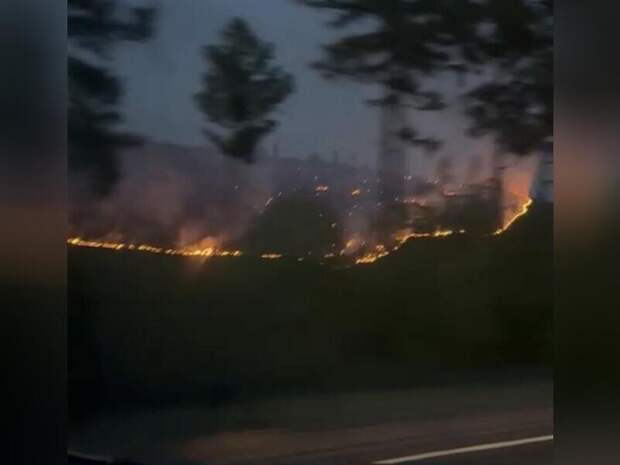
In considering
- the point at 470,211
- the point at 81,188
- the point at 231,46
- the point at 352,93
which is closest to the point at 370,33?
the point at 352,93

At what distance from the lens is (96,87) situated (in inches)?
172

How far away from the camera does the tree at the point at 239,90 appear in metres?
4.39

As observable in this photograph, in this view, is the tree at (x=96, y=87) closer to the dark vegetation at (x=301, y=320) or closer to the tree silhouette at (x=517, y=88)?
the dark vegetation at (x=301, y=320)

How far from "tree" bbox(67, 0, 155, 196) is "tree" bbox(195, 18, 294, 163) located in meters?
0.37

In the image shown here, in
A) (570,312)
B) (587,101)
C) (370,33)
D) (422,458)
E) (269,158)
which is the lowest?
(422,458)

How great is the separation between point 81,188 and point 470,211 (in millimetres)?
1949

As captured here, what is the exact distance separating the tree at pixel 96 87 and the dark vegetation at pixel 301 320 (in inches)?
17.5

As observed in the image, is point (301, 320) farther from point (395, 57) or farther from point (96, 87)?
point (96, 87)

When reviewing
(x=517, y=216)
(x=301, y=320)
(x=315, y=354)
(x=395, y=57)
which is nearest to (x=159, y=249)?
(x=301, y=320)

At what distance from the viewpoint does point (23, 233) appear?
4.30 metres

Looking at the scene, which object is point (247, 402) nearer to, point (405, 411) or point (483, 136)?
point (405, 411)

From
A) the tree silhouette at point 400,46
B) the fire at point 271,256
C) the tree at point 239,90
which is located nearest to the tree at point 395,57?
the tree silhouette at point 400,46

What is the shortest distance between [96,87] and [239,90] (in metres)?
0.69

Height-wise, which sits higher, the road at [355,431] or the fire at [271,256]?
the fire at [271,256]
